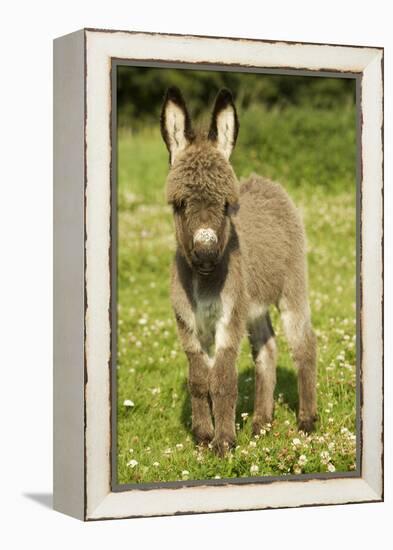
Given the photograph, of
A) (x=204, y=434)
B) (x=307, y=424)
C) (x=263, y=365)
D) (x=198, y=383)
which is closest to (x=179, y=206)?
(x=198, y=383)

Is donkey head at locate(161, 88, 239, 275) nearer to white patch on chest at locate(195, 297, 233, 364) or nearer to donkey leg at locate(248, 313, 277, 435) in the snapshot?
white patch on chest at locate(195, 297, 233, 364)

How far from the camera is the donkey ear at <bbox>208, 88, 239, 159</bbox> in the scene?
7547 mm

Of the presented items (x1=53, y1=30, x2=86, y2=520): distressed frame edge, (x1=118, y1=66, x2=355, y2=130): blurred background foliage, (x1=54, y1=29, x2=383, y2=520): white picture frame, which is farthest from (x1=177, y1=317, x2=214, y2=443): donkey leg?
(x1=118, y1=66, x2=355, y2=130): blurred background foliage

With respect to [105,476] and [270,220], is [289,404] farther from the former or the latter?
[105,476]

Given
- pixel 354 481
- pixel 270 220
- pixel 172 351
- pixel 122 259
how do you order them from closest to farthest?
pixel 354 481 → pixel 270 220 → pixel 172 351 → pixel 122 259

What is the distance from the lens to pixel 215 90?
1709cm

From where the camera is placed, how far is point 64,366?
7.22 m

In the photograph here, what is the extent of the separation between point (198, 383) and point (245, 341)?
8.27ft

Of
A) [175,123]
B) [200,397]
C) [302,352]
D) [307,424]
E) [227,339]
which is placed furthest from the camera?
[302,352]

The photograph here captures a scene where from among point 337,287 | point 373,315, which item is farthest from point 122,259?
point 373,315

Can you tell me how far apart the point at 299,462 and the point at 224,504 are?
0.68 meters

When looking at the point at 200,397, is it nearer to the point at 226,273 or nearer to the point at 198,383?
the point at 198,383

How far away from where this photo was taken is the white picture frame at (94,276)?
6.99 m

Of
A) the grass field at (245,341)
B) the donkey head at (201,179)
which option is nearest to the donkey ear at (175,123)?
the donkey head at (201,179)
